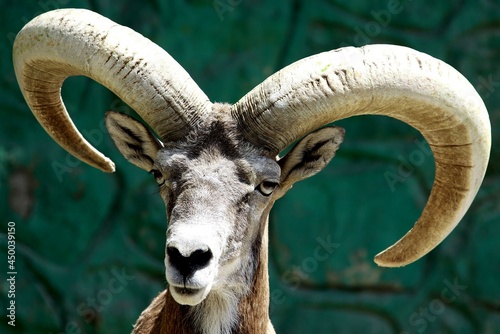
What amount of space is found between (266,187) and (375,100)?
2.59 feet

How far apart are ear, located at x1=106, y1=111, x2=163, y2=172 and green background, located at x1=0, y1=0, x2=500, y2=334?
365cm

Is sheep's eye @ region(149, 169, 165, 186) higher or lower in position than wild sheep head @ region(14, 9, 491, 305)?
lower

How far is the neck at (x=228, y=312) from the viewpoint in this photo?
4883 mm

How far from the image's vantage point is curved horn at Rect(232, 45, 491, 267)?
471 centimetres

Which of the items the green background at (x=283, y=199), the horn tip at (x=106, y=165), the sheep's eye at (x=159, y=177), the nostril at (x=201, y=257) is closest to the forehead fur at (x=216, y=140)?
the sheep's eye at (x=159, y=177)

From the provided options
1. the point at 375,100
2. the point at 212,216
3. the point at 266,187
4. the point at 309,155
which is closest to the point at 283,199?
the point at 309,155

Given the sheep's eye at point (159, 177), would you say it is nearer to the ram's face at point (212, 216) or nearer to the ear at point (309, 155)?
the ram's face at point (212, 216)

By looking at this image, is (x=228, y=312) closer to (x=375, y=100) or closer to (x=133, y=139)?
(x=133, y=139)

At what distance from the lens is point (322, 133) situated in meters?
5.06

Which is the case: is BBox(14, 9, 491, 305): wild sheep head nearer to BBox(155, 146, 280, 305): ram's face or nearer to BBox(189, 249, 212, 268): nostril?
BBox(155, 146, 280, 305): ram's face

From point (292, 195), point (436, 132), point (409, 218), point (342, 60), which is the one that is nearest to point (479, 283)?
point (409, 218)

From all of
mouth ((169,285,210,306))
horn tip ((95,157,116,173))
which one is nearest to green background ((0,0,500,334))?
horn tip ((95,157,116,173))

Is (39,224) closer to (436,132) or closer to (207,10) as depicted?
(207,10)

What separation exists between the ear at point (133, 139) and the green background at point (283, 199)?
365 cm
